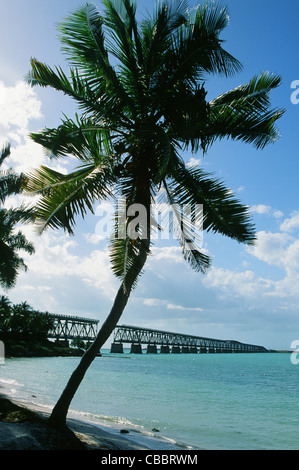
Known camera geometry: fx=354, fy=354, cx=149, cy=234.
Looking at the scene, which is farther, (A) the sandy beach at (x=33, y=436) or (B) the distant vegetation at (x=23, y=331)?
(B) the distant vegetation at (x=23, y=331)

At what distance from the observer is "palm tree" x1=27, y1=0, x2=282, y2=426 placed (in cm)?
797

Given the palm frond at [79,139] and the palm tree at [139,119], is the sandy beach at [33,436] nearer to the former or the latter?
the palm tree at [139,119]

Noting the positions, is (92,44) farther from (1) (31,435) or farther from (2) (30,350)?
(2) (30,350)

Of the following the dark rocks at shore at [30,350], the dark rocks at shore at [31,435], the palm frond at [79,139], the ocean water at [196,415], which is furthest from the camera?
the dark rocks at shore at [30,350]

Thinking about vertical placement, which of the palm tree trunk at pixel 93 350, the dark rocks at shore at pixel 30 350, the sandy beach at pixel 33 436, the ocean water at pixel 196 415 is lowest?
the dark rocks at shore at pixel 30 350

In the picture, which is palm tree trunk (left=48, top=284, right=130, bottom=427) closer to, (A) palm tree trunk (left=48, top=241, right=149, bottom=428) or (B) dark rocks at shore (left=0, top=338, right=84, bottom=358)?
(A) palm tree trunk (left=48, top=241, right=149, bottom=428)

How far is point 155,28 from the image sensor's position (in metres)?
8.37

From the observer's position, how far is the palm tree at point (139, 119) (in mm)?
7973

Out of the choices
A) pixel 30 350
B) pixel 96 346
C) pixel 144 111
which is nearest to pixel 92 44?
pixel 144 111

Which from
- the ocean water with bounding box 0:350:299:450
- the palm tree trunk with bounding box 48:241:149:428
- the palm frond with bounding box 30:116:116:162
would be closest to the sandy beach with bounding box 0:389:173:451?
the palm tree trunk with bounding box 48:241:149:428

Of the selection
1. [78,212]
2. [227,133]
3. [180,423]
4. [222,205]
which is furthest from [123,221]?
[180,423]

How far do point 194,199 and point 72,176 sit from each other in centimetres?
291

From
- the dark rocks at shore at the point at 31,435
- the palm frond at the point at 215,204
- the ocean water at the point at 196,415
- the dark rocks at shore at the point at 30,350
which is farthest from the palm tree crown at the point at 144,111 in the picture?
the dark rocks at shore at the point at 30,350

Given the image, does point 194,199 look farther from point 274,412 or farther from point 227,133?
point 274,412
